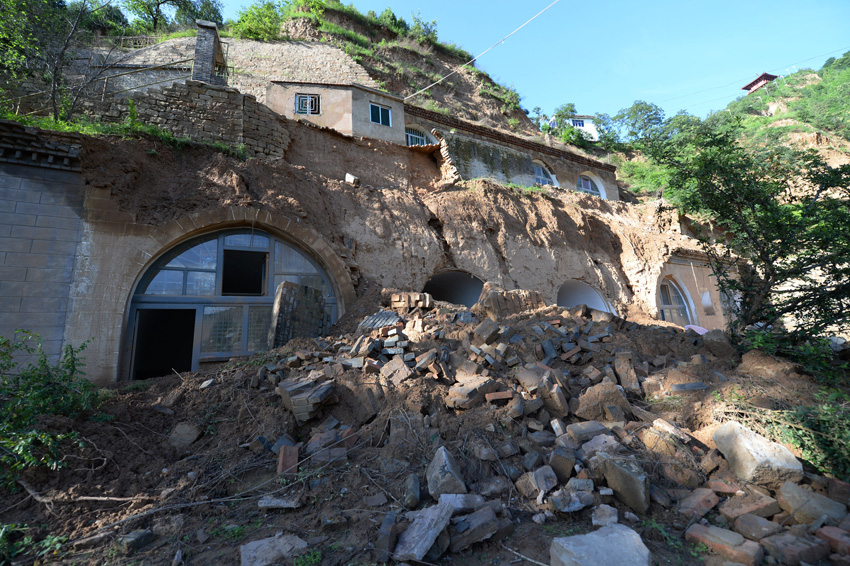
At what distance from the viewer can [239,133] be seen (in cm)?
929

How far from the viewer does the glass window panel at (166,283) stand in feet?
23.8

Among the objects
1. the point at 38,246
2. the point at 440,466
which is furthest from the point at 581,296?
the point at 38,246

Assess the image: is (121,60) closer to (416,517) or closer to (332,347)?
(332,347)

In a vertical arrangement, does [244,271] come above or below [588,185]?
below

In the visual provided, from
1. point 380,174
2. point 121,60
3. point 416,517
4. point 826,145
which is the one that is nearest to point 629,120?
point 826,145

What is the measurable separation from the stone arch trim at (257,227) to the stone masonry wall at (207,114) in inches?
97.7

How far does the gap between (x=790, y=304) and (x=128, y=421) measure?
10.0 m

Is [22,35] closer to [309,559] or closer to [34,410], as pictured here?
[34,410]

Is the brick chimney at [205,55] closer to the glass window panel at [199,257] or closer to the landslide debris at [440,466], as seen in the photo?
the glass window panel at [199,257]

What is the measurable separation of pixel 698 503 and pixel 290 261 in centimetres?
794

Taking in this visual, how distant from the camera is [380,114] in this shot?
13.6 metres

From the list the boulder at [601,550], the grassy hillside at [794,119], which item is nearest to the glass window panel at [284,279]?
the boulder at [601,550]

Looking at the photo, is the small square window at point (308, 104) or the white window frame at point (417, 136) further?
the white window frame at point (417, 136)

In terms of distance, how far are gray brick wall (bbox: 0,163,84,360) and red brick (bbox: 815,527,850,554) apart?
9.80 m
